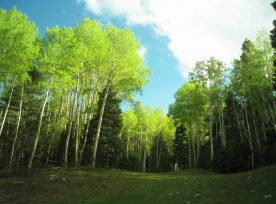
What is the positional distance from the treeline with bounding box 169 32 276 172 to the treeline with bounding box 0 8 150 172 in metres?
9.68

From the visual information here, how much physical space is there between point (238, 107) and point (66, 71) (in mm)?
22878

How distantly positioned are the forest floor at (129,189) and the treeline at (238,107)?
10.2 metres

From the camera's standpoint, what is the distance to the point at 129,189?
16438 mm

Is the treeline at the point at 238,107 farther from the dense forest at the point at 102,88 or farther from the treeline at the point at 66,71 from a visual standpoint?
the treeline at the point at 66,71

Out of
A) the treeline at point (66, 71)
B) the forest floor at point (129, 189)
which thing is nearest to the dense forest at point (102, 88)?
the treeline at point (66, 71)

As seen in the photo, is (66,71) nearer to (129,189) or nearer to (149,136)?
(129,189)

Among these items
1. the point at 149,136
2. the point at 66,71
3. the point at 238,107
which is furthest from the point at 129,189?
the point at 149,136

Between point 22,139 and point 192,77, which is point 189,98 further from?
point 22,139

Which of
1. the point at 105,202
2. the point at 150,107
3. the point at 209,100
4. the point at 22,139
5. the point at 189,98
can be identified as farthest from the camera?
the point at 150,107

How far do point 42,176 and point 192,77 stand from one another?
2193 cm

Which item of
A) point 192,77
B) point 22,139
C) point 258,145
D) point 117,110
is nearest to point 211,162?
point 258,145

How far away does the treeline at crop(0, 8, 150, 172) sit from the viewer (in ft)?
69.5

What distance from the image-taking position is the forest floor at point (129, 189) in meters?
12.3

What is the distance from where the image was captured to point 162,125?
5678 centimetres
